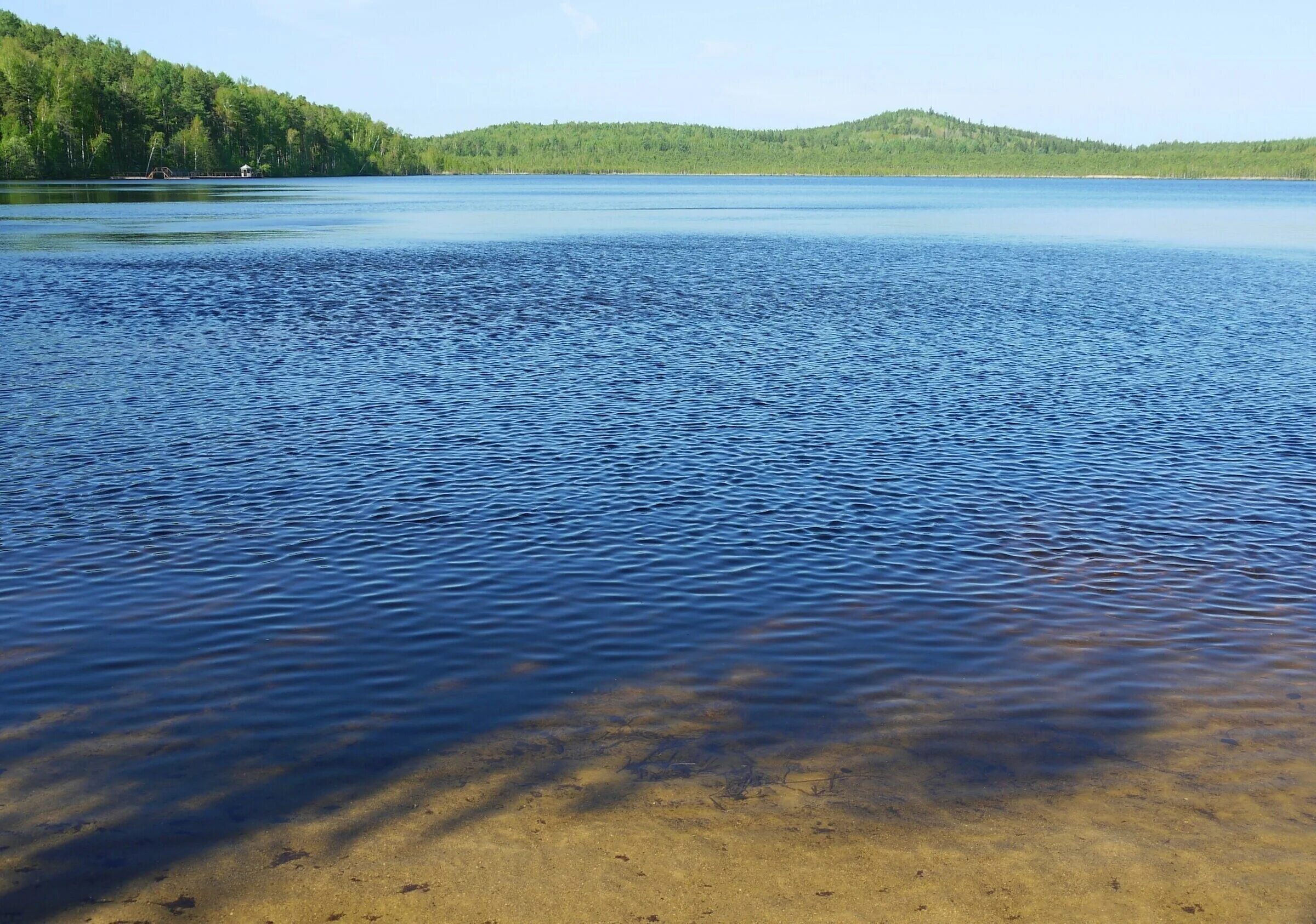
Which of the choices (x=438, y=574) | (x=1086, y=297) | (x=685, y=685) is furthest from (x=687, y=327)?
(x=685, y=685)

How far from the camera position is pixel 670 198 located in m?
183

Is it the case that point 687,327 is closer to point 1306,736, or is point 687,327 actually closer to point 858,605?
point 858,605

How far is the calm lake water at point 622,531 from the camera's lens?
39.5 feet

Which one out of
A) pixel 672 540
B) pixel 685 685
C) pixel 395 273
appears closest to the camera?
pixel 685 685

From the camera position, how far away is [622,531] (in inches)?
Answer: 729

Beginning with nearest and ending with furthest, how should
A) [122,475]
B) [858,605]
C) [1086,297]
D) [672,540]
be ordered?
[858,605], [672,540], [122,475], [1086,297]

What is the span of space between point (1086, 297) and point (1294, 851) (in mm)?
45895

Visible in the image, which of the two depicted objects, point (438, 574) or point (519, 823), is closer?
point (519, 823)

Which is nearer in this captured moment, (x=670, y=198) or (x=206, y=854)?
(x=206, y=854)

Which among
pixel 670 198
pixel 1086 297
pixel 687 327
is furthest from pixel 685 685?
pixel 670 198

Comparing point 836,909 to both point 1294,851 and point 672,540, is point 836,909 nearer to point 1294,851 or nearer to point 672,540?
point 1294,851

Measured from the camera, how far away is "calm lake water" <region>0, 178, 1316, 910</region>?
12.1 metres

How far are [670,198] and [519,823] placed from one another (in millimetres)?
178801

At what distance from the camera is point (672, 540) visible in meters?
18.1
